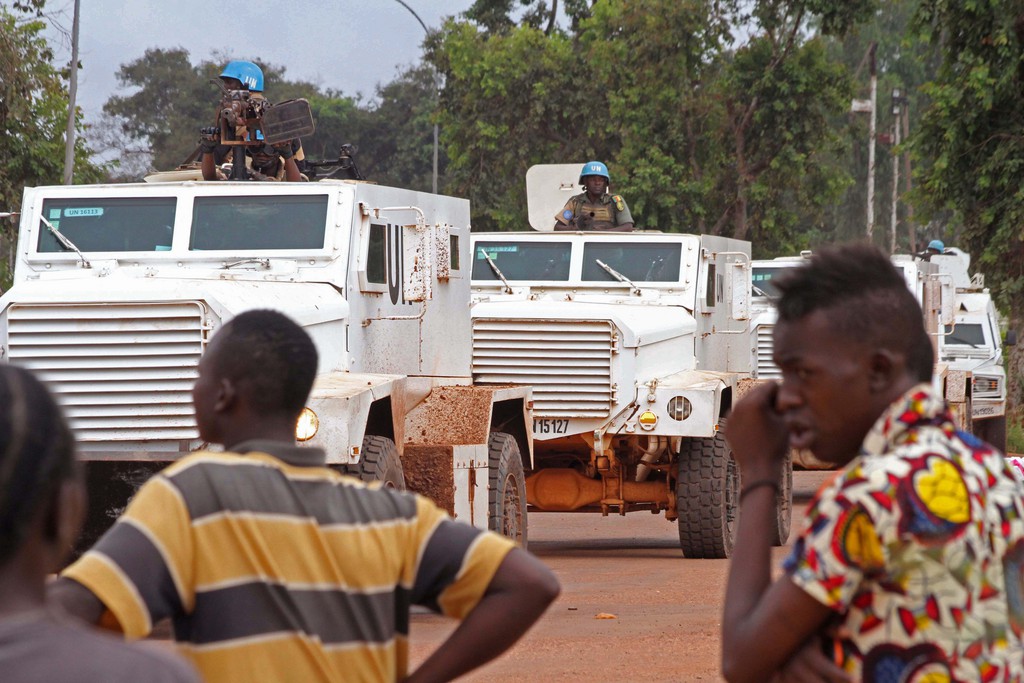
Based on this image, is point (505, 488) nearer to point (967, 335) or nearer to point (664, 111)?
point (967, 335)

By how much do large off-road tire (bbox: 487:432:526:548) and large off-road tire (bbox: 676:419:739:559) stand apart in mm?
1928

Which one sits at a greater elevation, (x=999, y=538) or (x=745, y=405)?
(x=745, y=405)

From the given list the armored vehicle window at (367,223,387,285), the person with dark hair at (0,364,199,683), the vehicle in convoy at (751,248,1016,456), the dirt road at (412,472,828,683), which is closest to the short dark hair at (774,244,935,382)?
the person with dark hair at (0,364,199,683)

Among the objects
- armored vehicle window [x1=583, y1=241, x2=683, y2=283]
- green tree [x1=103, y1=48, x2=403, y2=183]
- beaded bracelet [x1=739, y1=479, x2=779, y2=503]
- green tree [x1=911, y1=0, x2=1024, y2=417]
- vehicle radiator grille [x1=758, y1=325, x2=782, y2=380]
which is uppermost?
green tree [x1=103, y1=48, x2=403, y2=183]

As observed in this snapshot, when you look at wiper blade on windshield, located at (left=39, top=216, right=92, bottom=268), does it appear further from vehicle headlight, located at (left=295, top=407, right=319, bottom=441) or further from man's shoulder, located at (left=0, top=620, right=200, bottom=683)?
man's shoulder, located at (left=0, top=620, right=200, bottom=683)

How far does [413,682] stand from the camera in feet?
8.76

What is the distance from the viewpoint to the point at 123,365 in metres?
7.76

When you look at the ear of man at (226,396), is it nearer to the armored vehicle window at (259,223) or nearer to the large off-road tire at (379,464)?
the large off-road tire at (379,464)

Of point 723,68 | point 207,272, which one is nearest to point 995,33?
point 723,68

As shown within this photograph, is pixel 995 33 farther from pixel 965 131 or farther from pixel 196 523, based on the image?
pixel 196 523

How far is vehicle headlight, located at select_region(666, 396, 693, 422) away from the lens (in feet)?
38.8

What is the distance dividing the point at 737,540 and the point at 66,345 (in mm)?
5957

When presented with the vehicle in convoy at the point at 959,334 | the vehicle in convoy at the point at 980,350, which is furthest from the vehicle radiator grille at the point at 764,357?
the vehicle in convoy at the point at 980,350

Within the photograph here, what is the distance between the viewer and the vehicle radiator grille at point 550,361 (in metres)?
11.8
